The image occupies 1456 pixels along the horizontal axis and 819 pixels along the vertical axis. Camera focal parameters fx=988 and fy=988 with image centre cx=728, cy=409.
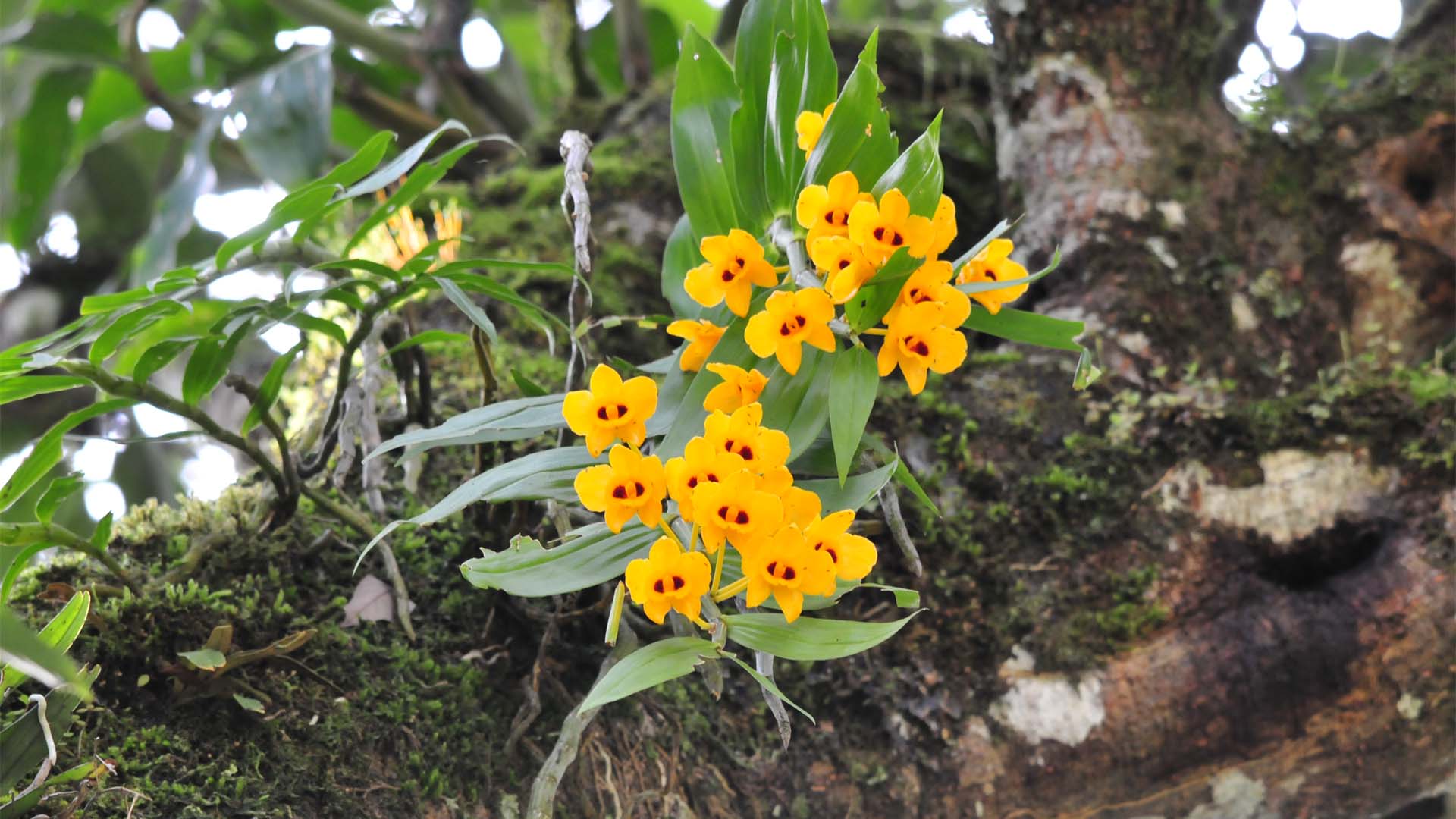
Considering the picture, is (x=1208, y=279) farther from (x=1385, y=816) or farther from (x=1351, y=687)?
(x=1385, y=816)

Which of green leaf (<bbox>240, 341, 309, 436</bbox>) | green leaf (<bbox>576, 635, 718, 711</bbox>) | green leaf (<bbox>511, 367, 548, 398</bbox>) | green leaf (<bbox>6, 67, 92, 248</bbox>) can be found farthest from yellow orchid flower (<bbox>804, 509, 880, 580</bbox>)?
green leaf (<bbox>6, 67, 92, 248</bbox>)

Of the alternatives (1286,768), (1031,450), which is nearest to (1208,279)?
(1031,450)

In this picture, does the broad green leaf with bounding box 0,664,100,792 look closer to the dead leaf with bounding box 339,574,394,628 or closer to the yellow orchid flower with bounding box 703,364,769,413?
the dead leaf with bounding box 339,574,394,628

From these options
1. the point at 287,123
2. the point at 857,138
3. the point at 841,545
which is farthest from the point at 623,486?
the point at 287,123

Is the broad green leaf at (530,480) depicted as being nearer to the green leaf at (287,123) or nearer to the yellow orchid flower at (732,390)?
the yellow orchid flower at (732,390)

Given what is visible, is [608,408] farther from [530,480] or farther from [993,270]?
[993,270]

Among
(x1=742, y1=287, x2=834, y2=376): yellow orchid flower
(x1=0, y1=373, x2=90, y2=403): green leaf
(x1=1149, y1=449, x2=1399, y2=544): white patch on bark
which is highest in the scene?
(x1=742, y1=287, x2=834, y2=376): yellow orchid flower
